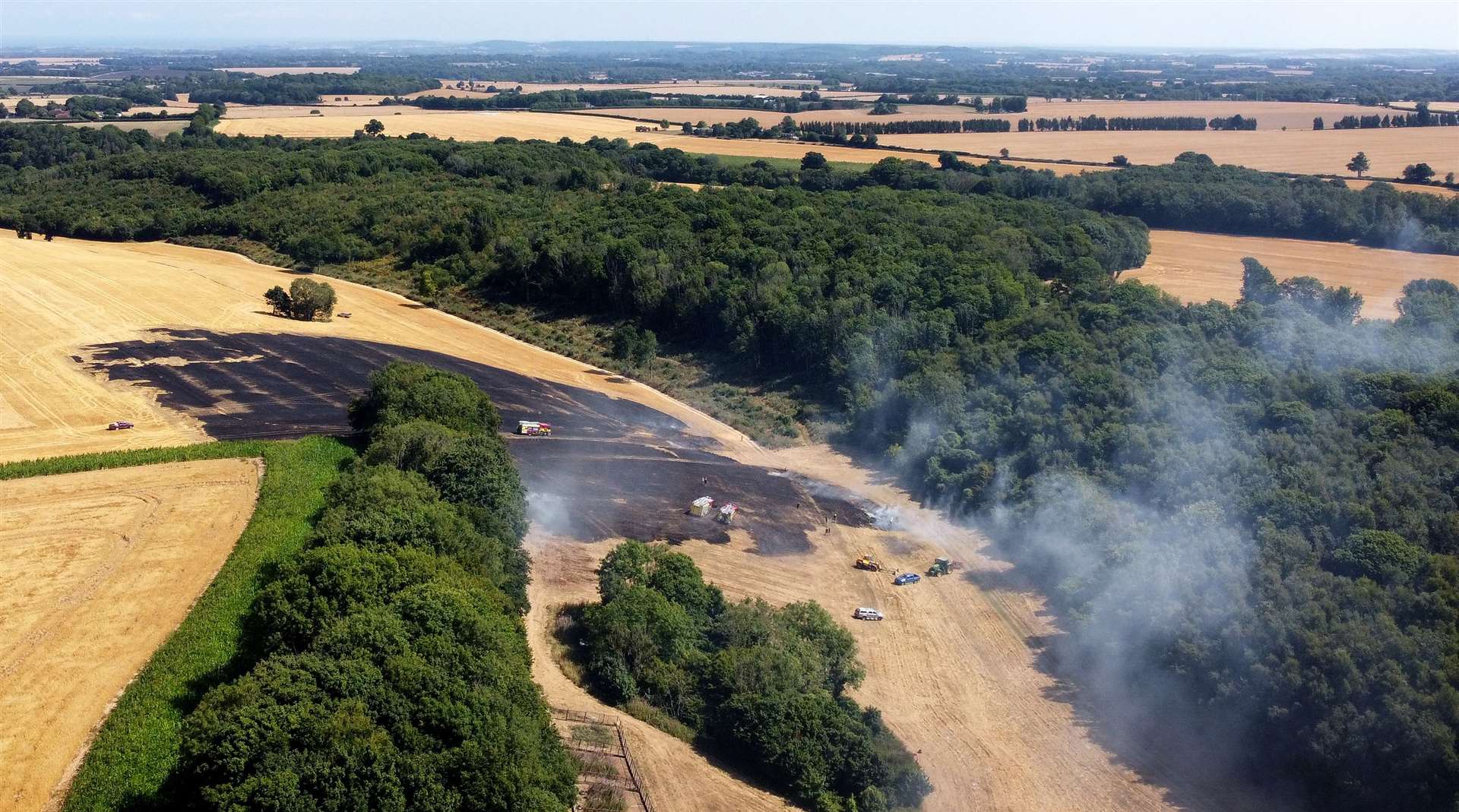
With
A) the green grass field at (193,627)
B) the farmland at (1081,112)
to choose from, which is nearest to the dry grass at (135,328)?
the green grass field at (193,627)

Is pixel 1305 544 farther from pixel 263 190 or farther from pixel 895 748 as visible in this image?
pixel 263 190

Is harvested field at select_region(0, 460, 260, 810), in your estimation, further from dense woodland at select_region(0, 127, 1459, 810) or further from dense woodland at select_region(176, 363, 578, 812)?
dense woodland at select_region(0, 127, 1459, 810)

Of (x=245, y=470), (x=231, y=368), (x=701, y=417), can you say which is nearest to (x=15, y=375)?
(x=231, y=368)

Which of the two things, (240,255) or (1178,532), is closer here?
(1178,532)

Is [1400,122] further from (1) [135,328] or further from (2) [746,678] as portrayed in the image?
(1) [135,328]

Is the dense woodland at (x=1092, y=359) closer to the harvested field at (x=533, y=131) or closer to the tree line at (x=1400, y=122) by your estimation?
the harvested field at (x=533, y=131)

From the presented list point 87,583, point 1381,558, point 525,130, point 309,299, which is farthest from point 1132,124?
point 87,583
